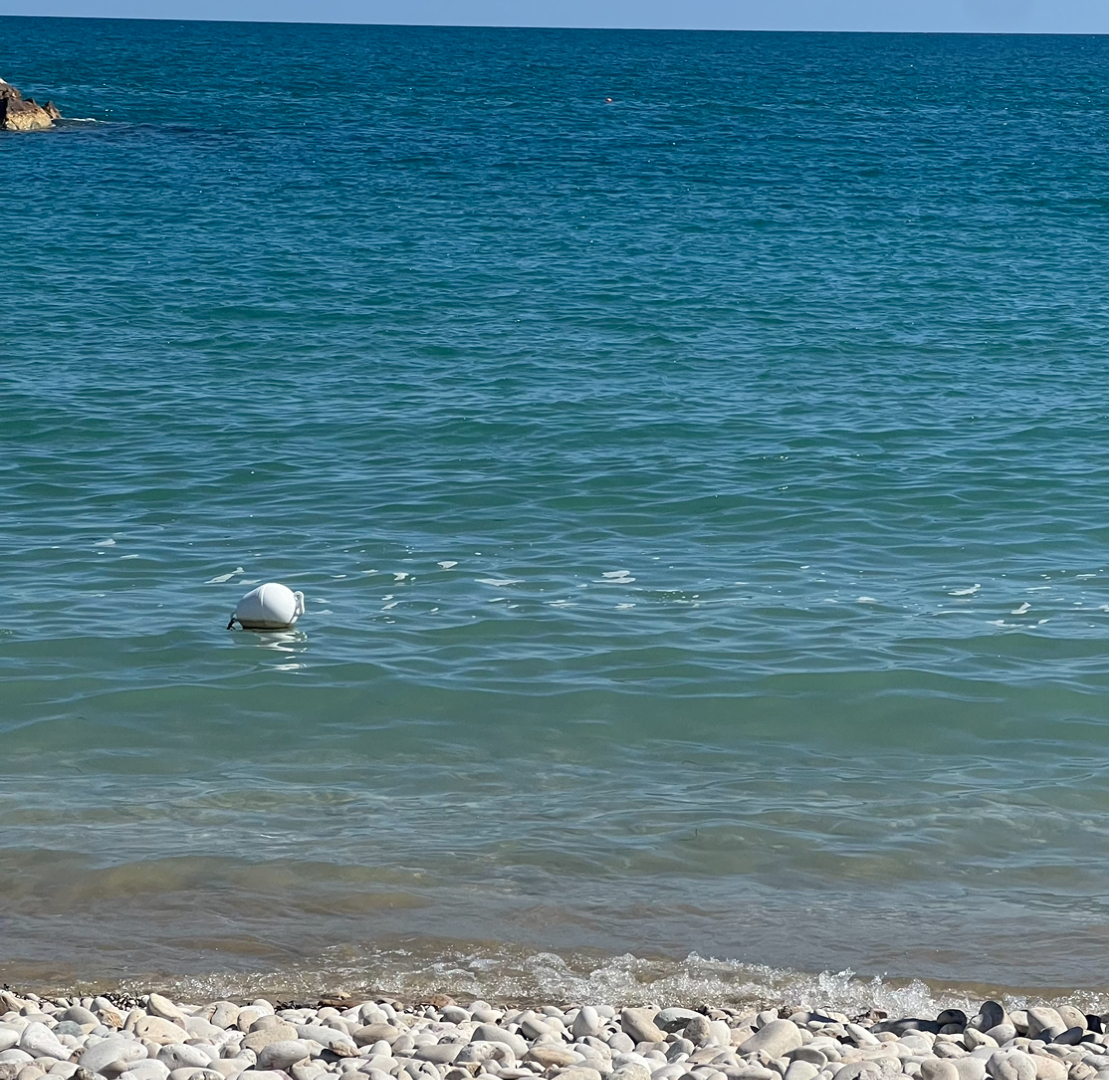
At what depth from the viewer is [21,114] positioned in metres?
41.9

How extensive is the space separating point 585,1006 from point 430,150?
34169 mm

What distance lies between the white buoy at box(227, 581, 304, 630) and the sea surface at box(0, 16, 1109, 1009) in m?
0.14

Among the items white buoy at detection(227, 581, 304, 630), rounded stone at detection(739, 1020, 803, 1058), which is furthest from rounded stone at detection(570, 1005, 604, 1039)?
white buoy at detection(227, 581, 304, 630)

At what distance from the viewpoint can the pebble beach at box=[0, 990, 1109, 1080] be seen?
5004 millimetres

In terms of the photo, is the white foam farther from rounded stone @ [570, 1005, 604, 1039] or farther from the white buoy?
rounded stone @ [570, 1005, 604, 1039]

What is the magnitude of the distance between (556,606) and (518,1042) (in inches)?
218

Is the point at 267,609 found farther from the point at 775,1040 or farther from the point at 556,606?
the point at 775,1040

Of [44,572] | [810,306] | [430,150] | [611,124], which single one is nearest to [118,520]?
[44,572]

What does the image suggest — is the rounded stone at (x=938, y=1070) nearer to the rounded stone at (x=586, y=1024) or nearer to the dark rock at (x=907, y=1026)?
the dark rock at (x=907, y=1026)

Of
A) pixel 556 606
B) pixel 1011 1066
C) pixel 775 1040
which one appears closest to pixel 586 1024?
pixel 775 1040

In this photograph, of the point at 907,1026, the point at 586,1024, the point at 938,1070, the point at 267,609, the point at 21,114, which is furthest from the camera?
the point at 21,114

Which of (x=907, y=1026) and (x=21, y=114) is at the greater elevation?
(x=21, y=114)

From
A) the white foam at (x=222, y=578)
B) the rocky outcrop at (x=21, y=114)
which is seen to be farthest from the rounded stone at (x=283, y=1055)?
the rocky outcrop at (x=21, y=114)

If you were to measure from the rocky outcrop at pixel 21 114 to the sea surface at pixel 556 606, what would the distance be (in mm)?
15692
